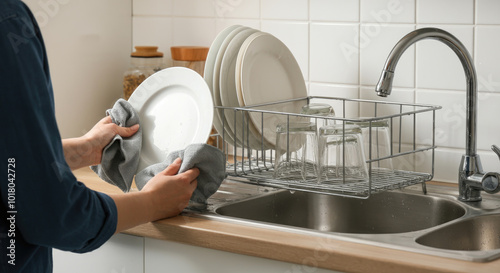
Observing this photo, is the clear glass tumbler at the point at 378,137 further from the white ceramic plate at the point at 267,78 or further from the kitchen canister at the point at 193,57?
the kitchen canister at the point at 193,57

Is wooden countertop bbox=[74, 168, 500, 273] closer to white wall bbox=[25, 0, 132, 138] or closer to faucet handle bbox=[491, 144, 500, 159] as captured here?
faucet handle bbox=[491, 144, 500, 159]

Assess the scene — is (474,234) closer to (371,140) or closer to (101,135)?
(371,140)

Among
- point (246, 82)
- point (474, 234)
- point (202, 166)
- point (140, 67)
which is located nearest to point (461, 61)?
point (474, 234)

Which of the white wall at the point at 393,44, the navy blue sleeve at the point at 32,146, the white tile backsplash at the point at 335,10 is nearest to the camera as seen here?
the navy blue sleeve at the point at 32,146

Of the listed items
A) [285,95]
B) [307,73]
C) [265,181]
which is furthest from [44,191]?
[307,73]

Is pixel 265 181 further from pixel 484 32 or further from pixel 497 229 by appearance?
pixel 484 32

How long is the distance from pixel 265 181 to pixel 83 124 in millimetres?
752

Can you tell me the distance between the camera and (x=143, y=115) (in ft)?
5.48

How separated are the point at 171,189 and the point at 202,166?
94mm

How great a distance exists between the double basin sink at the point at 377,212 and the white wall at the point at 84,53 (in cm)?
56

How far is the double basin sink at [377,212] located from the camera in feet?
4.63

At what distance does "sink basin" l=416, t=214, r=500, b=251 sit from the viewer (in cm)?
136

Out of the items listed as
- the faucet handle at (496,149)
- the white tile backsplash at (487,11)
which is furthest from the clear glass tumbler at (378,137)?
the white tile backsplash at (487,11)

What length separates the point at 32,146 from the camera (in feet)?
3.14
